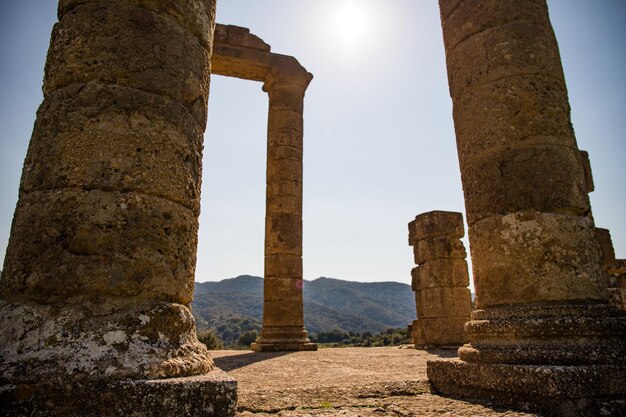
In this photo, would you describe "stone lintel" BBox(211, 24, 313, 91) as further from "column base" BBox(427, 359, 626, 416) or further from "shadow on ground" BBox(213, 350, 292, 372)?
"column base" BBox(427, 359, 626, 416)

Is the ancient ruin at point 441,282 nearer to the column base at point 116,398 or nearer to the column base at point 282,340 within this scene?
the column base at point 282,340

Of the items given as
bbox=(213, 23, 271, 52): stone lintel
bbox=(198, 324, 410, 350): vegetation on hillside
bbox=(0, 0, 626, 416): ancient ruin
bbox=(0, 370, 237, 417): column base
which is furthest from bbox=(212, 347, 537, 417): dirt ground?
bbox=(198, 324, 410, 350): vegetation on hillside

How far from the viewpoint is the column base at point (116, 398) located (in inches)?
75.7

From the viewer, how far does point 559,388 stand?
2.67m

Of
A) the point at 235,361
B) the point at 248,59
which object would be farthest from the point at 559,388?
the point at 248,59

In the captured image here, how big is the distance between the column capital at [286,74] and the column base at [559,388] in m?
10.1

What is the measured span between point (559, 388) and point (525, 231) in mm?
1315

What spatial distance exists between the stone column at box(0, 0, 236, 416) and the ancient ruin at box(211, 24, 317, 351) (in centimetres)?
732

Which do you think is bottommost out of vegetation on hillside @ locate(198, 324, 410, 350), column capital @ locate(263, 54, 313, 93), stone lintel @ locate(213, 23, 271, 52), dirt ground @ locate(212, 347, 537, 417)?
vegetation on hillside @ locate(198, 324, 410, 350)

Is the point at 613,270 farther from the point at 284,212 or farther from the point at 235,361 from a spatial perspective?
the point at 235,361

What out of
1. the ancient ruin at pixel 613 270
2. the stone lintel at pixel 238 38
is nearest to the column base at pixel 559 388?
the ancient ruin at pixel 613 270

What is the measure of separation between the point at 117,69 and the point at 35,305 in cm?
159

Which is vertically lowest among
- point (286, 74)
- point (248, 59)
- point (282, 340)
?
point (282, 340)

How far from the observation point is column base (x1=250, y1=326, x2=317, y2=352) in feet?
30.7
